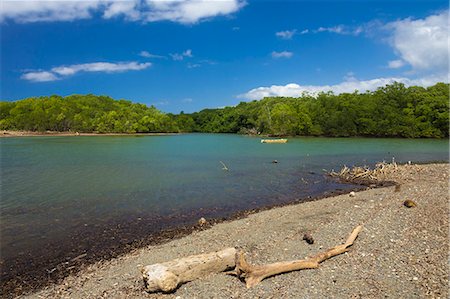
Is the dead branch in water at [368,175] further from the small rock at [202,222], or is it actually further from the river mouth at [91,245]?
the small rock at [202,222]

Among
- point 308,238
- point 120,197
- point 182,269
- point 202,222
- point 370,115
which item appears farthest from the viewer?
point 370,115

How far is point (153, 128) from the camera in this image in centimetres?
17775

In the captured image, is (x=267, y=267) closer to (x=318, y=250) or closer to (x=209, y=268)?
(x=209, y=268)

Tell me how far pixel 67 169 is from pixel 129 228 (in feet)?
72.1

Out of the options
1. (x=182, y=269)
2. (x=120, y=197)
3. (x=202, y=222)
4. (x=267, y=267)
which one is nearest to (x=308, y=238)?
(x=267, y=267)

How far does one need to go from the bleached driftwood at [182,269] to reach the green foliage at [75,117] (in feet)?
536

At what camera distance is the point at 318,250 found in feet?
32.3

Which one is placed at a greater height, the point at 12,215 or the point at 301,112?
the point at 301,112

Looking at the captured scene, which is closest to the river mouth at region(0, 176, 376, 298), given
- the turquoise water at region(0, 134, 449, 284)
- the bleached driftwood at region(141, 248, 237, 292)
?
the turquoise water at region(0, 134, 449, 284)

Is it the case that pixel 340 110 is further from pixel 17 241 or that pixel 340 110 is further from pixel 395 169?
pixel 17 241

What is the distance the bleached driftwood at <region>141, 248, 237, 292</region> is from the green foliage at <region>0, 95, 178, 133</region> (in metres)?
163

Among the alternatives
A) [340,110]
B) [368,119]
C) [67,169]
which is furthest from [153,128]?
[67,169]

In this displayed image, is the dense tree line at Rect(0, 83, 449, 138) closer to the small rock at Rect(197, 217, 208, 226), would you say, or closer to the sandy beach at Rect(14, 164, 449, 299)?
the sandy beach at Rect(14, 164, 449, 299)

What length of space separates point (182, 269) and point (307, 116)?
117465mm
